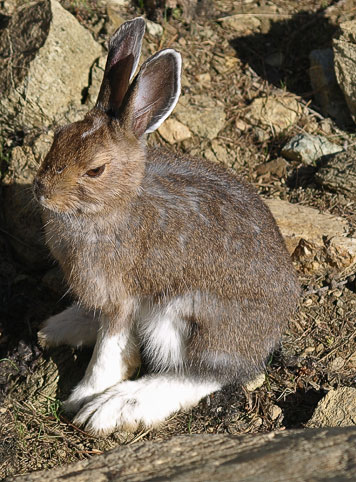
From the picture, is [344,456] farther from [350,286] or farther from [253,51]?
[253,51]

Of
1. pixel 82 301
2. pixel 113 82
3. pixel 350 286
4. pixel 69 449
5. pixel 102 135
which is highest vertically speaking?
pixel 113 82

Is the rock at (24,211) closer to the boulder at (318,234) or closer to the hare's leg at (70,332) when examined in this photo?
the hare's leg at (70,332)

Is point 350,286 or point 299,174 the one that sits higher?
point 299,174

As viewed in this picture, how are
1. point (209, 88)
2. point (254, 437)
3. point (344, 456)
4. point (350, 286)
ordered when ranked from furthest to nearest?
point (209, 88) → point (350, 286) → point (254, 437) → point (344, 456)

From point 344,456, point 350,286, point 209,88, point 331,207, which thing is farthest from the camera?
point 209,88

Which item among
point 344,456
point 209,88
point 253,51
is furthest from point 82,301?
point 253,51

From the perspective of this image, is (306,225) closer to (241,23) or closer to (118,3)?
(241,23)
